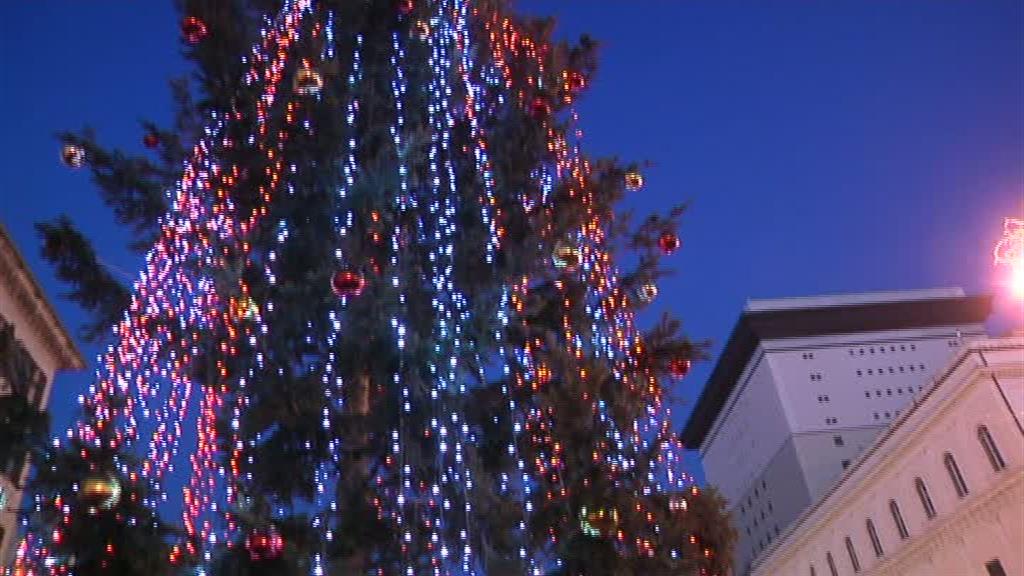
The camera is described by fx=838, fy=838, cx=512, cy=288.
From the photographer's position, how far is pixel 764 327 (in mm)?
61781

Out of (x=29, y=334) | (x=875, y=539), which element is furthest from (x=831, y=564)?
(x=29, y=334)

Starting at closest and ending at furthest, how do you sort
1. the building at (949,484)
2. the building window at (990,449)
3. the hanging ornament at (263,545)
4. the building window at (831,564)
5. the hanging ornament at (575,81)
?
the hanging ornament at (263,545)
the hanging ornament at (575,81)
the building at (949,484)
the building window at (990,449)
the building window at (831,564)

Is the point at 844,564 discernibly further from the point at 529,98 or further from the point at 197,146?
the point at 197,146

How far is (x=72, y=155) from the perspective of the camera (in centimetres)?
869

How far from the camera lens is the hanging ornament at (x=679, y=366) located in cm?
869

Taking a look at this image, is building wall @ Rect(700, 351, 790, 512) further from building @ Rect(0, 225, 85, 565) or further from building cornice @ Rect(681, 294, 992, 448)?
building @ Rect(0, 225, 85, 565)

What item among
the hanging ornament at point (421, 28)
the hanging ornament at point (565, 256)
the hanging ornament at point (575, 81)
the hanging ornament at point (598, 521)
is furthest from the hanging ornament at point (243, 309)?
the hanging ornament at point (575, 81)

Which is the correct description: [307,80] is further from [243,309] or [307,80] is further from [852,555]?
[852,555]

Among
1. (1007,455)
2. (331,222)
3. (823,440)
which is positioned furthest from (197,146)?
(823,440)

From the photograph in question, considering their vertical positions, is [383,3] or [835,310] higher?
[835,310]

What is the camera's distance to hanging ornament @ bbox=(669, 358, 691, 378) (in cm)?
869

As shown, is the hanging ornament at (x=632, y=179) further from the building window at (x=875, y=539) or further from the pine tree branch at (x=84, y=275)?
the building window at (x=875, y=539)

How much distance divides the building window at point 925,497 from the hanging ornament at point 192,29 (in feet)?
93.8

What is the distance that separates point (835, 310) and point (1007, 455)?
37465 mm
